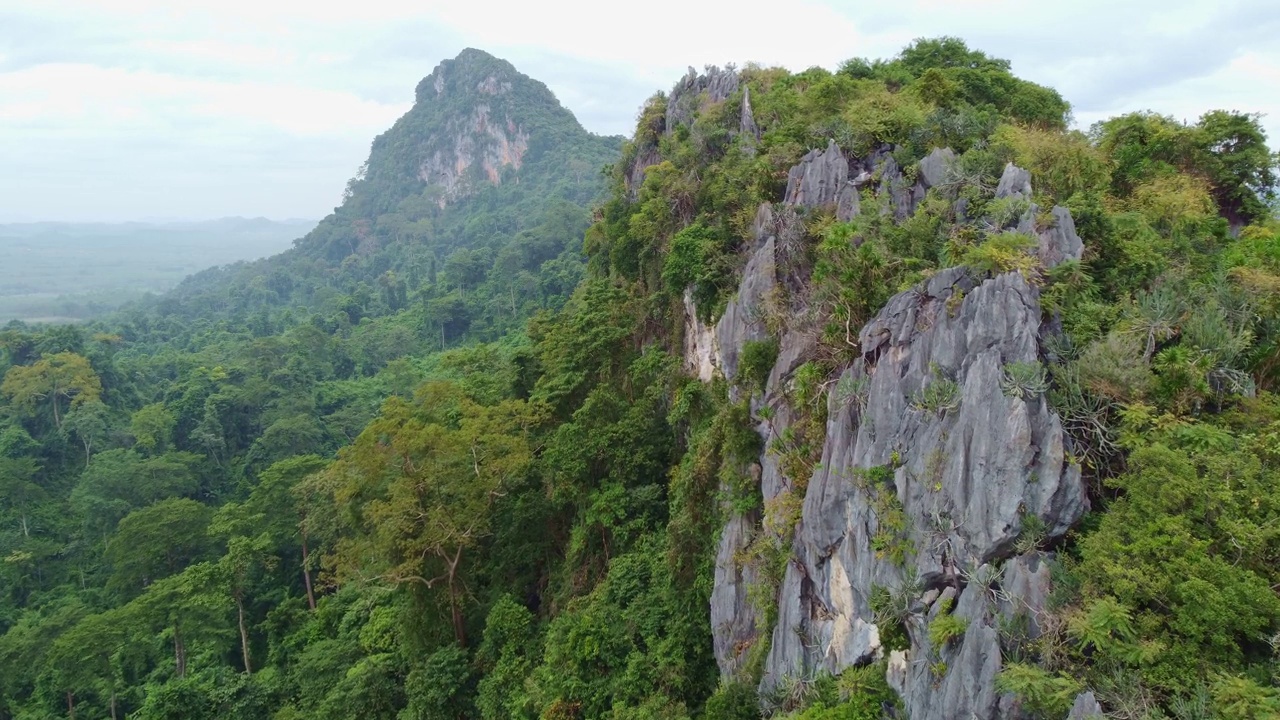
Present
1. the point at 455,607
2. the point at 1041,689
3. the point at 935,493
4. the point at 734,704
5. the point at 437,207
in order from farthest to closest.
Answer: the point at 437,207, the point at 455,607, the point at 734,704, the point at 935,493, the point at 1041,689

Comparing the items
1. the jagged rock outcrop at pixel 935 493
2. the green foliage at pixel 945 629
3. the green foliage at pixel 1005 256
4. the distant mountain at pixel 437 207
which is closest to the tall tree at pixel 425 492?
the jagged rock outcrop at pixel 935 493

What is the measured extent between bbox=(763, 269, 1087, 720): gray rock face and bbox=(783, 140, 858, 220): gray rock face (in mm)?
3733

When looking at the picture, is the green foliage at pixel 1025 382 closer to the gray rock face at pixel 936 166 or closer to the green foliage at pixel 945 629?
the green foliage at pixel 945 629

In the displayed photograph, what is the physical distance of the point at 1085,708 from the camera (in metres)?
5.12

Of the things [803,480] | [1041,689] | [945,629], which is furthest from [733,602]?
[1041,689]

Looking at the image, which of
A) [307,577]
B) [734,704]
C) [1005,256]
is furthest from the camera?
[307,577]

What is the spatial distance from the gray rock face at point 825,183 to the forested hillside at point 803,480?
9cm

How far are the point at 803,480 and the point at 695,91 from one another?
1885 centimetres

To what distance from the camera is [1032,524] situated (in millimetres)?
6184

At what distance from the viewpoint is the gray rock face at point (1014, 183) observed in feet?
28.2

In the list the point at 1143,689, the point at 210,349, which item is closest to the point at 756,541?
the point at 1143,689

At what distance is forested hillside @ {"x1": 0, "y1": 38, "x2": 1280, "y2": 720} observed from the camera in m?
5.85

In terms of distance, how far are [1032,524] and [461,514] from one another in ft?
40.8

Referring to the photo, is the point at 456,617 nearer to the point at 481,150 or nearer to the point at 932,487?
the point at 932,487
